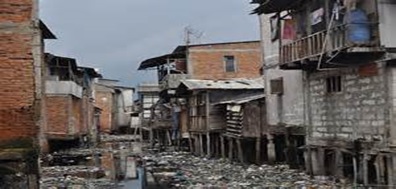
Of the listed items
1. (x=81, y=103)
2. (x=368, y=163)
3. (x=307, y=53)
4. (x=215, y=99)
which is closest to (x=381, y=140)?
(x=368, y=163)

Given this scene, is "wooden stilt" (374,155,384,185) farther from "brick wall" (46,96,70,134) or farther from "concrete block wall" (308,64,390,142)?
"brick wall" (46,96,70,134)

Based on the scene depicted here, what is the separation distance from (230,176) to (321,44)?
6395 mm

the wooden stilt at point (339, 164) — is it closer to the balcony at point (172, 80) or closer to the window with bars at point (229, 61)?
the balcony at point (172, 80)

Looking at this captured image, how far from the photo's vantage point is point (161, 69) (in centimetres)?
4512

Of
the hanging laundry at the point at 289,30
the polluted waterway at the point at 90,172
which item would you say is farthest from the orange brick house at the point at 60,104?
the hanging laundry at the point at 289,30

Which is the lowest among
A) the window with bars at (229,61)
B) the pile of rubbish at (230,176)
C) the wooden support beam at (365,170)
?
the pile of rubbish at (230,176)

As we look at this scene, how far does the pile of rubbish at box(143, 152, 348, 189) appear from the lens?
19.0 meters

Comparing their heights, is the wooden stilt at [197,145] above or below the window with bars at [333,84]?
below

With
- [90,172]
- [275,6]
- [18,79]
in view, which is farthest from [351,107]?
[90,172]

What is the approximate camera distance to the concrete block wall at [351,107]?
16750 millimetres

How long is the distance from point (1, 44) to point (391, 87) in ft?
31.9

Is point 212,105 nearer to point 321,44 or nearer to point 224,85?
point 224,85

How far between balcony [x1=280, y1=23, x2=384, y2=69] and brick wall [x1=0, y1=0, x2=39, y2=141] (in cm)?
788

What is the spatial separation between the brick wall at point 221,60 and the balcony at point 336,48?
20.9 meters
